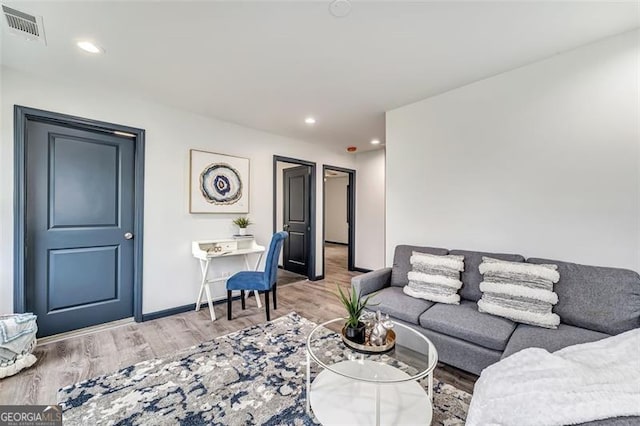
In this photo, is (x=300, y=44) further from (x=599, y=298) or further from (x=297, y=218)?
(x=297, y=218)

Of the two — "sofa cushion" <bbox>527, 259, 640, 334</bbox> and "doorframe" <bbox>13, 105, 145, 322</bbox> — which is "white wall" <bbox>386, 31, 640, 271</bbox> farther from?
"doorframe" <bbox>13, 105, 145, 322</bbox>

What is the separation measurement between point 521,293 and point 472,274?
1.44 ft

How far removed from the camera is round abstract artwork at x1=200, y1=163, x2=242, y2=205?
135 inches

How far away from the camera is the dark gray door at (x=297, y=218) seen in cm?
485

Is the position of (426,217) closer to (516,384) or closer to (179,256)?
(516,384)

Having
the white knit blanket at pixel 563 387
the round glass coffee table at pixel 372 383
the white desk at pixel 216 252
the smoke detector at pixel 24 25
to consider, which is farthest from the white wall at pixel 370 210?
the smoke detector at pixel 24 25

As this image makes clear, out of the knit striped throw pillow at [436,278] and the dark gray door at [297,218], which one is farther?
the dark gray door at [297,218]

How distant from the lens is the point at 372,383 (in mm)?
1318

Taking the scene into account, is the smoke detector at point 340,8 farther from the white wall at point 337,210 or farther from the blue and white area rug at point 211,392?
the white wall at point 337,210

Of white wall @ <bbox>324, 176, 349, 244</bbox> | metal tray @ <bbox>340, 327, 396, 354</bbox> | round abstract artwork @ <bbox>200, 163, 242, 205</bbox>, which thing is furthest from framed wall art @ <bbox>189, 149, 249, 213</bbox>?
white wall @ <bbox>324, 176, 349, 244</bbox>

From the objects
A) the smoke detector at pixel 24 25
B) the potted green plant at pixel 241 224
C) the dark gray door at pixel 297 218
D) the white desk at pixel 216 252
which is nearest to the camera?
the smoke detector at pixel 24 25

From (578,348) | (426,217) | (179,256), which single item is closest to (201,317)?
(179,256)

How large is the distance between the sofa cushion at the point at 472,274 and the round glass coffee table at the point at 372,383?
945mm

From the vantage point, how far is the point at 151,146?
3.01 metres
